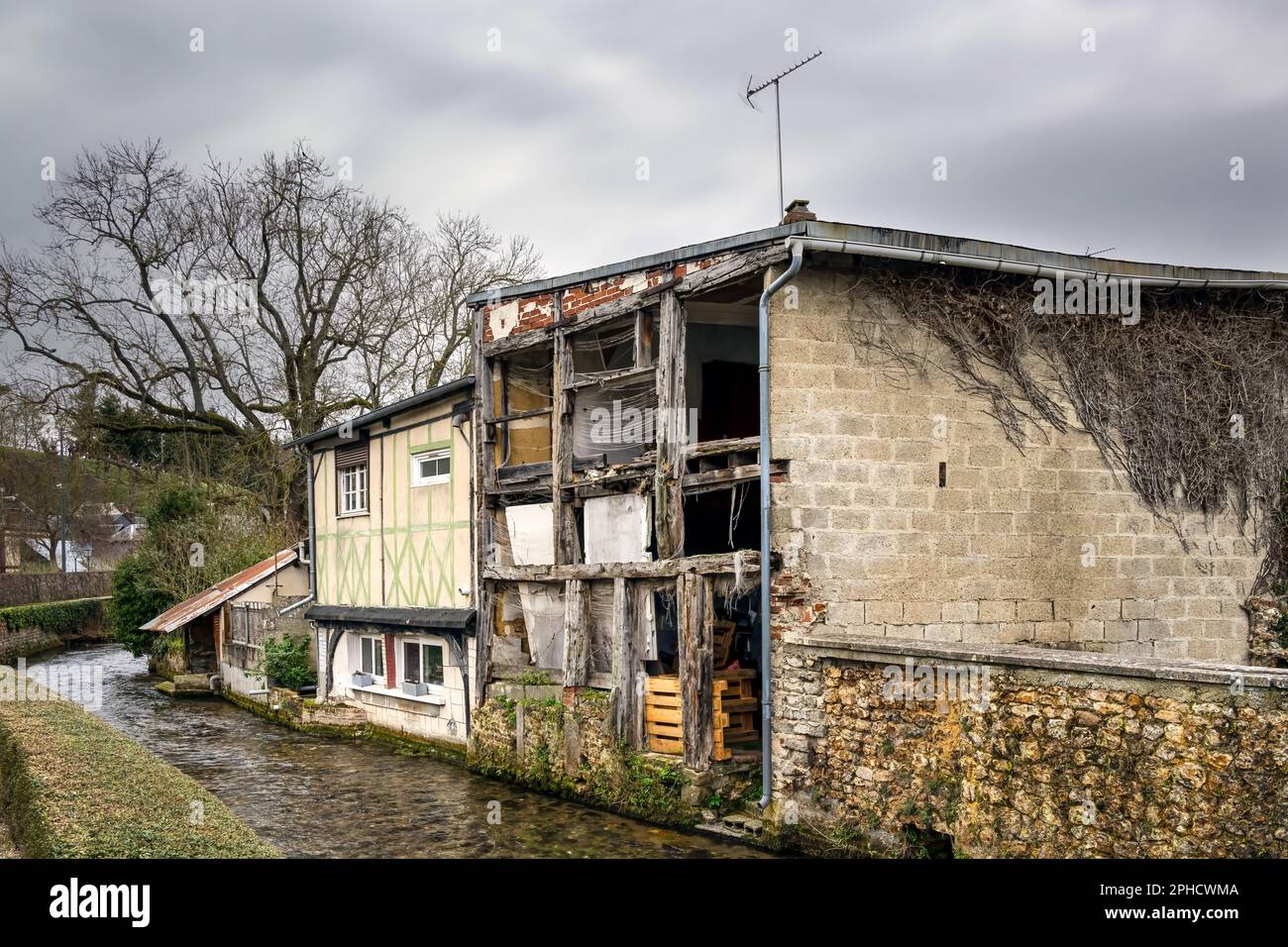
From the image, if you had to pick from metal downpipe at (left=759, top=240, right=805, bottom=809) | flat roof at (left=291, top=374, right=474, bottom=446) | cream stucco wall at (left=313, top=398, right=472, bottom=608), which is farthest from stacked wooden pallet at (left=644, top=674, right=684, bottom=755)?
flat roof at (left=291, top=374, right=474, bottom=446)

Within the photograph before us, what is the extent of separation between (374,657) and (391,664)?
0.85m

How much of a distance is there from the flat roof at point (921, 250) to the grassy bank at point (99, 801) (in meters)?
6.48

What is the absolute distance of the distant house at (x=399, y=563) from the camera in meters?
15.2

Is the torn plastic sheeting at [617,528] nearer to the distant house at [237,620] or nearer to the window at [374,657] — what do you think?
the window at [374,657]

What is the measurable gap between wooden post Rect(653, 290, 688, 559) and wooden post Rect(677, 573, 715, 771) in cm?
56

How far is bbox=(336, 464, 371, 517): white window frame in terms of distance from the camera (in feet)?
59.6

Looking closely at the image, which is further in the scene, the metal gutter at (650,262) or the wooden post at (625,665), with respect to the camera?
the wooden post at (625,665)

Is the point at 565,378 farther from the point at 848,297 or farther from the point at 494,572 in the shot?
the point at 848,297

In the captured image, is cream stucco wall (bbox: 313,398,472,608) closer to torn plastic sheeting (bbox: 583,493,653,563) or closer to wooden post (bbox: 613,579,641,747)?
torn plastic sheeting (bbox: 583,493,653,563)

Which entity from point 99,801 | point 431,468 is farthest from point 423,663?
point 99,801

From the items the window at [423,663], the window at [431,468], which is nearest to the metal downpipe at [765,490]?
the window at [431,468]

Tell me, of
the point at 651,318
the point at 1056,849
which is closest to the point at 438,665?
the point at 651,318

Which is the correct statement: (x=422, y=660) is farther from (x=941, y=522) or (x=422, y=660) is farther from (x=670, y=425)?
(x=941, y=522)

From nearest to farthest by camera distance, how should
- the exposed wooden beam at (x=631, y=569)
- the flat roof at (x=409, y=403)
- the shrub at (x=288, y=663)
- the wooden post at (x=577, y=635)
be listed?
the exposed wooden beam at (x=631, y=569)
the wooden post at (x=577, y=635)
the flat roof at (x=409, y=403)
the shrub at (x=288, y=663)
